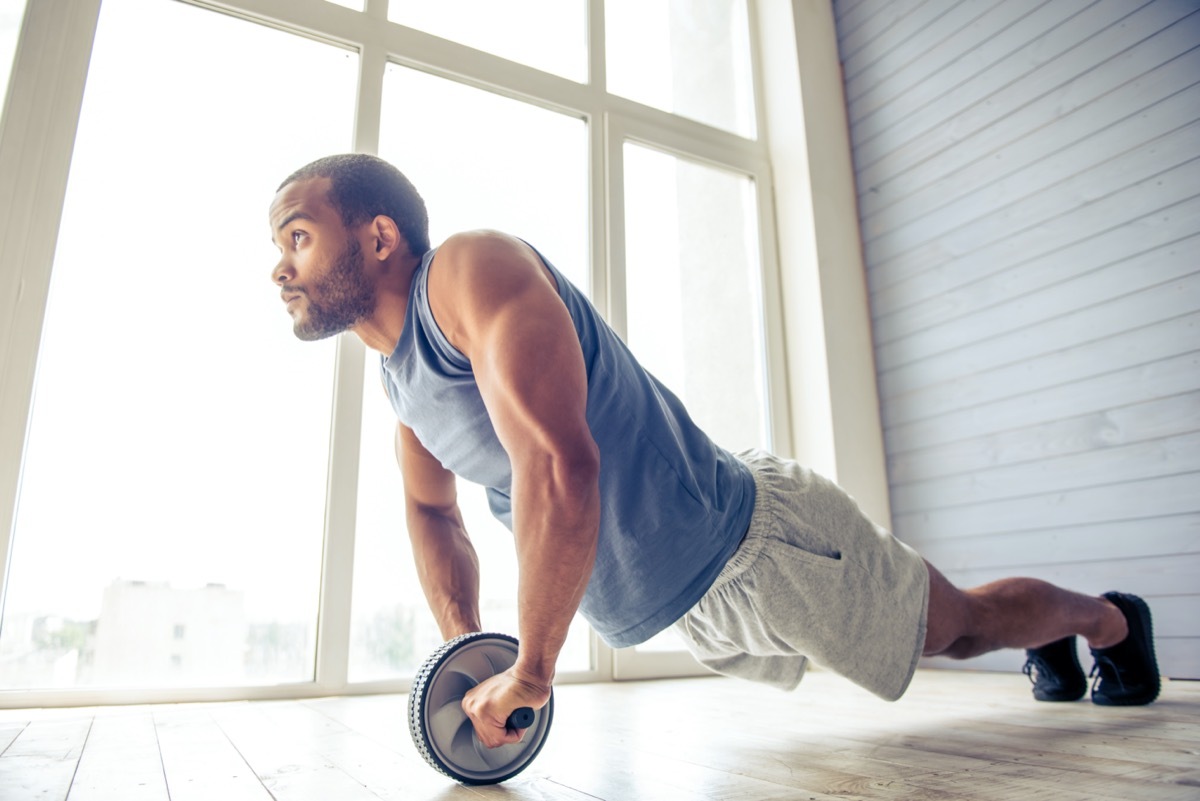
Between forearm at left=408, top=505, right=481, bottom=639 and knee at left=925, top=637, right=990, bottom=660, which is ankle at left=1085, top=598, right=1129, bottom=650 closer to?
knee at left=925, top=637, right=990, bottom=660

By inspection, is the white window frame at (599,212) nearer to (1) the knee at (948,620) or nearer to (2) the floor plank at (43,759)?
(2) the floor plank at (43,759)

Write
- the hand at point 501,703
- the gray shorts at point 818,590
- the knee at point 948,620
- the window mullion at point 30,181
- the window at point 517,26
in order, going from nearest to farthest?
the hand at point 501,703 → the gray shorts at point 818,590 → the knee at point 948,620 → the window mullion at point 30,181 → the window at point 517,26

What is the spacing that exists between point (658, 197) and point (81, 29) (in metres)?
1.76

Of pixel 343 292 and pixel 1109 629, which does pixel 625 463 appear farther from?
pixel 1109 629

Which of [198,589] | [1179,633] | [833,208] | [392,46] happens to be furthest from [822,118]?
[198,589]

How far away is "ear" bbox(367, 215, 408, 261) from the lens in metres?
1.19

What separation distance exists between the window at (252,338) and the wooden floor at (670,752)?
0.26 m

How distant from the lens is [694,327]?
291 centimetres

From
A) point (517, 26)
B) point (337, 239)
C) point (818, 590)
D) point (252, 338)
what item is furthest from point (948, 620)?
point (517, 26)

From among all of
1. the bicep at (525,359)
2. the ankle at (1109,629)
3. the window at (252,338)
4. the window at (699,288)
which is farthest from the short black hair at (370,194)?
the window at (699,288)

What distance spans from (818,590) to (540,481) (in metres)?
0.51

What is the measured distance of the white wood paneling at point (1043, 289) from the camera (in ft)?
6.90

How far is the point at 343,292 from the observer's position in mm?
1175

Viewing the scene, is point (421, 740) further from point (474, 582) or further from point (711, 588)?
point (711, 588)
